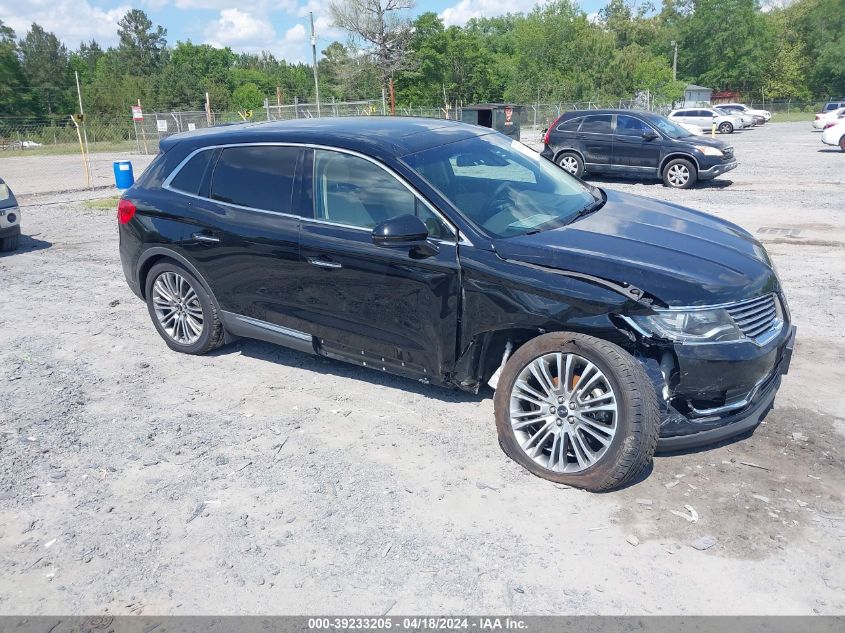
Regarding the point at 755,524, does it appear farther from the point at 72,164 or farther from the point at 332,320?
the point at 72,164

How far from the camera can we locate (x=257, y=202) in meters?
5.04

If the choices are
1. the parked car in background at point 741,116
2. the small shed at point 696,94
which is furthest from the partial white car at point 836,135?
the small shed at point 696,94

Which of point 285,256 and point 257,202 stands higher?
point 257,202

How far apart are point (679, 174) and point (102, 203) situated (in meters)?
12.7

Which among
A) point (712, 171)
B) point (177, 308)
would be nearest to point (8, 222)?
point (177, 308)

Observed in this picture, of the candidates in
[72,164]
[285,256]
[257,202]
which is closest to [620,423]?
[285,256]

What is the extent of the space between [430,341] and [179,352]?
2652 mm

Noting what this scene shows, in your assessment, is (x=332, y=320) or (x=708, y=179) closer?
(x=332, y=320)

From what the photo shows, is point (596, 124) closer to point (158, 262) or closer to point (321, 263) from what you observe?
point (158, 262)

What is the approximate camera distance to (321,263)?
184 inches

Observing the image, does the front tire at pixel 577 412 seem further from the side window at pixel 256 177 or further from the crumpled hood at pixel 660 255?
the side window at pixel 256 177

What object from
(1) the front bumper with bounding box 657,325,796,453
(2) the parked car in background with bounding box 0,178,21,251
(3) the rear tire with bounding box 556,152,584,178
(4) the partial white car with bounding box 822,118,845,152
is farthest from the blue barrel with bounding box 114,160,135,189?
(4) the partial white car with bounding box 822,118,845,152

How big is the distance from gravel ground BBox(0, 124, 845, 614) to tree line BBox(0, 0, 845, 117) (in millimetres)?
56849

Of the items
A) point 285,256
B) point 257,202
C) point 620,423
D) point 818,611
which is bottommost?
point 818,611
